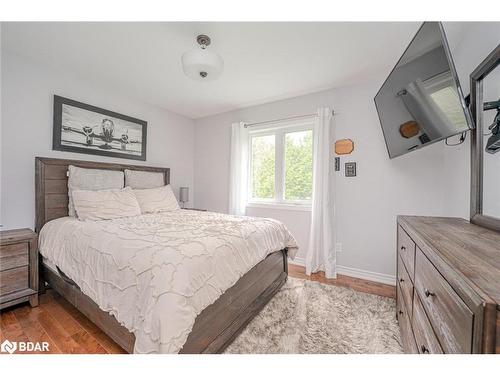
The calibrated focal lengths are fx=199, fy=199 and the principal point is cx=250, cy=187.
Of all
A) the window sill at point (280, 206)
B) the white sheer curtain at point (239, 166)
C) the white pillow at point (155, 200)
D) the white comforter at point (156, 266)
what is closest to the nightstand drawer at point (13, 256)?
the white comforter at point (156, 266)

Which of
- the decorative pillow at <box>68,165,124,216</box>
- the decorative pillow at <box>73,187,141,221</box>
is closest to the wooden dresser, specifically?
the decorative pillow at <box>73,187,141,221</box>

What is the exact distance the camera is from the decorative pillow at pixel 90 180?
85.3 inches

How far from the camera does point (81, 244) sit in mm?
1487

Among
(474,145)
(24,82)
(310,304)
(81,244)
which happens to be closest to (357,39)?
(474,145)

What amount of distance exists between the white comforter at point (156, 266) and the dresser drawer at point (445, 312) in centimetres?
101

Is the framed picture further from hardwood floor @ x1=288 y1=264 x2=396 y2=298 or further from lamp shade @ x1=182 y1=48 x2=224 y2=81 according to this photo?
hardwood floor @ x1=288 y1=264 x2=396 y2=298

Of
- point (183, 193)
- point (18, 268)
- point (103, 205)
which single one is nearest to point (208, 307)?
point (103, 205)

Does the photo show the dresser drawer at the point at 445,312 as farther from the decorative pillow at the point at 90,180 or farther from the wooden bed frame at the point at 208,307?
the decorative pillow at the point at 90,180

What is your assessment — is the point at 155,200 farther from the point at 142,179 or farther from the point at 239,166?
the point at 239,166

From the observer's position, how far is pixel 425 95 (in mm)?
1369

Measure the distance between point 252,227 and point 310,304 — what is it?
3.05 ft

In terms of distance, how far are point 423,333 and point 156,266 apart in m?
1.30

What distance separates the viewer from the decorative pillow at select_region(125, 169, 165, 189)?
270 centimetres

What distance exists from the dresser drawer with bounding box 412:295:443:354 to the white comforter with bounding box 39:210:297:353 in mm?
988
